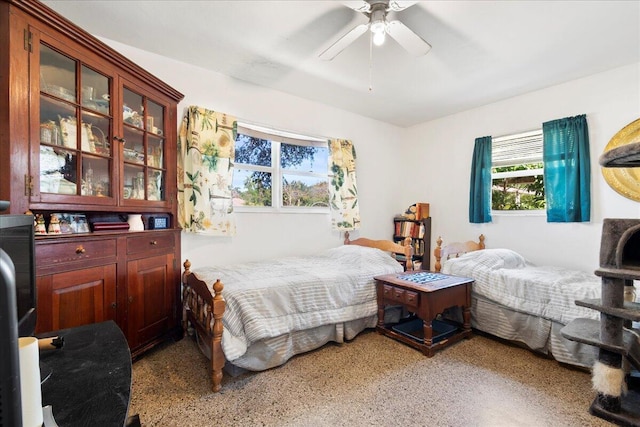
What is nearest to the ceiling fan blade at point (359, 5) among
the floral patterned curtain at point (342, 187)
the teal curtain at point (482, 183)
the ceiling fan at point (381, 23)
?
the ceiling fan at point (381, 23)

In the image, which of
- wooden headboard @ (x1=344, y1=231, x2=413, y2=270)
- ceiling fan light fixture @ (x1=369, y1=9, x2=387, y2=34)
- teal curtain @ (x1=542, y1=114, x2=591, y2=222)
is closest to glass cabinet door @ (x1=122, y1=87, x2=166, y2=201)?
ceiling fan light fixture @ (x1=369, y1=9, x2=387, y2=34)

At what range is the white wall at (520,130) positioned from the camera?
2857 mm

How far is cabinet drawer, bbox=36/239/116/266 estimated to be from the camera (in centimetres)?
168

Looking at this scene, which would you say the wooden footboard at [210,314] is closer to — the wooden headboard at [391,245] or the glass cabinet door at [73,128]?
the glass cabinet door at [73,128]

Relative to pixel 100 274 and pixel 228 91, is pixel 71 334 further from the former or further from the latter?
pixel 228 91

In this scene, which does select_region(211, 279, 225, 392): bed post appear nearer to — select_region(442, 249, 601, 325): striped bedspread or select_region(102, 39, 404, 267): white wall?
select_region(102, 39, 404, 267): white wall

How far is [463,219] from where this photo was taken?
399 cm

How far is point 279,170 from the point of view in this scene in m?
3.60

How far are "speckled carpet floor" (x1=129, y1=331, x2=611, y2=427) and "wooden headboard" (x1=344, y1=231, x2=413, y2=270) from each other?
0.98 meters

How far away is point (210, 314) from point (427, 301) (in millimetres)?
1639

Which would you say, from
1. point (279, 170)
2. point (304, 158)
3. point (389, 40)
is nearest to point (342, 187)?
point (304, 158)

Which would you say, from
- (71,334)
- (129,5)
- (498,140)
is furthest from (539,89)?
(71,334)

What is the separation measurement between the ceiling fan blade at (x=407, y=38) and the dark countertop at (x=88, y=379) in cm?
222

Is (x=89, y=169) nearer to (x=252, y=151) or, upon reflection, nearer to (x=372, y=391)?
(x=252, y=151)
